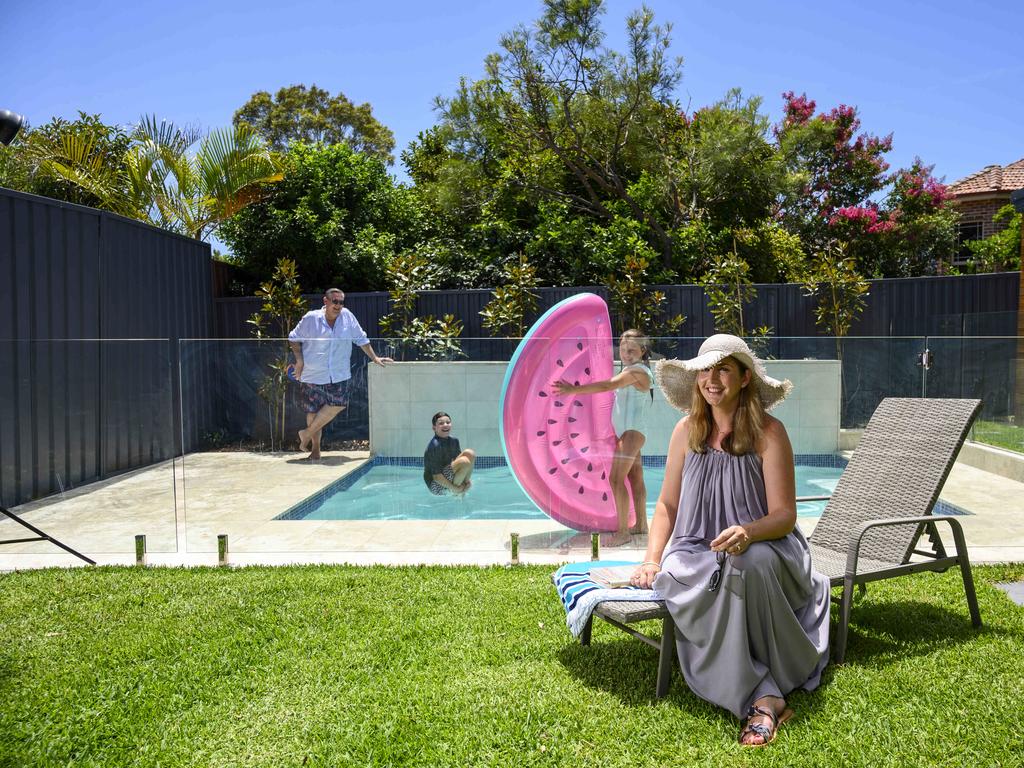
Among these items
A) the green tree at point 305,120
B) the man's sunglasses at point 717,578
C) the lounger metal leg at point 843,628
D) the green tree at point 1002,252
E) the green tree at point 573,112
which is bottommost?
the lounger metal leg at point 843,628

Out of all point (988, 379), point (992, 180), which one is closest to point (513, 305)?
point (988, 379)

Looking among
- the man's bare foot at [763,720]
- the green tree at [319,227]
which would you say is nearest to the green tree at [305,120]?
the green tree at [319,227]

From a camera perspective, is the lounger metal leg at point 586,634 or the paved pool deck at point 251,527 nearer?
the lounger metal leg at point 586,634

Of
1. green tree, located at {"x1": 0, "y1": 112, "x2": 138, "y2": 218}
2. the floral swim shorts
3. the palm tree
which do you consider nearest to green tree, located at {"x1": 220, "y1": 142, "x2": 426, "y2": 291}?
the palm tree

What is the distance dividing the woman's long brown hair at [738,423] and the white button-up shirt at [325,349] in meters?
3.41

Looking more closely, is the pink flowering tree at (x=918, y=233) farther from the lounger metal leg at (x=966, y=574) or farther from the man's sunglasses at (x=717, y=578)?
the man's sunglasses at (x=717, y=578)

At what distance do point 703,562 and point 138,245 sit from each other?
9419 mm

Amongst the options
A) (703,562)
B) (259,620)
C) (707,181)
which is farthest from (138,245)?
(707,181)

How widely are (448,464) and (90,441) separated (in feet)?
8.93

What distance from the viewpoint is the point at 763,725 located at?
2.88 metres

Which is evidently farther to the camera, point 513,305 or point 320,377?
point 513,305

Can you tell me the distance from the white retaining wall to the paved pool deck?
37 cm

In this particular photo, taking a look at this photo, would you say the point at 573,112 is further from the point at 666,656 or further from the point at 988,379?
the point at 666,656

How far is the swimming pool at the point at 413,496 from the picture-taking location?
6.00 metres
